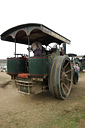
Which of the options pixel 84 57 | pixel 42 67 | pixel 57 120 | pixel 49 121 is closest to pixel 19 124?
pixel 49 121

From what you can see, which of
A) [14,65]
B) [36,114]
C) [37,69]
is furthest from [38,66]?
[36,114]

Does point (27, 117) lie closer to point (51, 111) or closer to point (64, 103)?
point (51, 111)

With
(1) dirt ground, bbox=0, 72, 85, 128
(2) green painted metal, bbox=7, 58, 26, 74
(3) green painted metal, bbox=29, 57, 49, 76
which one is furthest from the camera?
(2) green painted metal, bbox=7, 58, 26, 74

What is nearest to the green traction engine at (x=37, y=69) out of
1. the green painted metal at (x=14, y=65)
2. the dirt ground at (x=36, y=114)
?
the green painted metal at (x=14, y=65)

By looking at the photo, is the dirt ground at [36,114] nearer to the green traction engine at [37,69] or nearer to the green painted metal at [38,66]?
the green traction engine at [37,69]

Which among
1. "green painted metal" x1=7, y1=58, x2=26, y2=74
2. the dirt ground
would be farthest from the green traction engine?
the dirt ground

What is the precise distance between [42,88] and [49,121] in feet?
4.01

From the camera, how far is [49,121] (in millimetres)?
2404

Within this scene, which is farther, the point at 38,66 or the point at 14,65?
the point at 14,65

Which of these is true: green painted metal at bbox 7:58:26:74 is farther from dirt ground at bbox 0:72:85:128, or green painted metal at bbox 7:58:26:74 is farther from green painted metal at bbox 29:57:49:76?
dirt ground at bbox 0:72:85:128

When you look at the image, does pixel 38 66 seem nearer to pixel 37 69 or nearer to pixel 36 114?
pixel 37 69

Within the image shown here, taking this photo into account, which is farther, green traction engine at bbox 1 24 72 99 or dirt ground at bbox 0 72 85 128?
green traction engine at bbox 1 24 72 99

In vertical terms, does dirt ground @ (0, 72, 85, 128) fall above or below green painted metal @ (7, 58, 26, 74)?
below

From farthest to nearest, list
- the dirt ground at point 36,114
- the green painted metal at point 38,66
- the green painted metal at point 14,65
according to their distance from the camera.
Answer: the green painted metal at point 14,65 < the green painted metal at point 38,66 < the dirt ground at point 36,114
